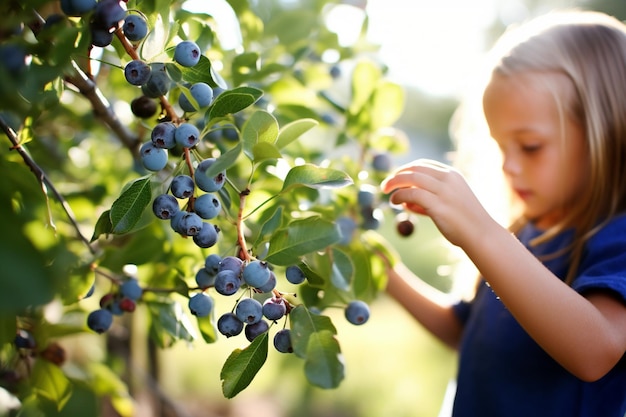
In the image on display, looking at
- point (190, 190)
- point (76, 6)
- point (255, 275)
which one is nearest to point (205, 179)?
point (190, 190)

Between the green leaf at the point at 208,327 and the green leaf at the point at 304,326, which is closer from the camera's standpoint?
the green leaf at the point at 304,326

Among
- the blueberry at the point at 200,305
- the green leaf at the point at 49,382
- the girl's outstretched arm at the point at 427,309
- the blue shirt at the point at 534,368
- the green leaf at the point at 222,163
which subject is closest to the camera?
the green leaf at the point at 222,163

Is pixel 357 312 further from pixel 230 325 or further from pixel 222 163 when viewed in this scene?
pixel 222 163

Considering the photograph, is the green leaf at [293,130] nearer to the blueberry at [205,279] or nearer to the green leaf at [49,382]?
the blueberry at [205,279]

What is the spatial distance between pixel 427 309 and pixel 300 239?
0.95 m

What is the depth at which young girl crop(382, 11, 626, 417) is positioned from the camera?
97 cm

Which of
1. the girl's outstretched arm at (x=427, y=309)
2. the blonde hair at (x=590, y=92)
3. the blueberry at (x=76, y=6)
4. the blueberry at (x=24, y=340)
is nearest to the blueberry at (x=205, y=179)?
the blueberry at (x=76, y=6)

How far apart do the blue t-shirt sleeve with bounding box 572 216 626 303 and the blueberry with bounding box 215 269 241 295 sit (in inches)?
26.0

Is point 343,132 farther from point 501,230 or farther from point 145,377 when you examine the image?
point 145,377

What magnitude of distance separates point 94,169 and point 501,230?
3.59 feet

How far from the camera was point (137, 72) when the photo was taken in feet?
2.35

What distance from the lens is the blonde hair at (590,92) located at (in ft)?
4.21

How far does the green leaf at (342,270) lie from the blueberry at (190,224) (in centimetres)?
24

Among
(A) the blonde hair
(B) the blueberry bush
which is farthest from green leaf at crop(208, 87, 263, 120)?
(A) the blonde hair
